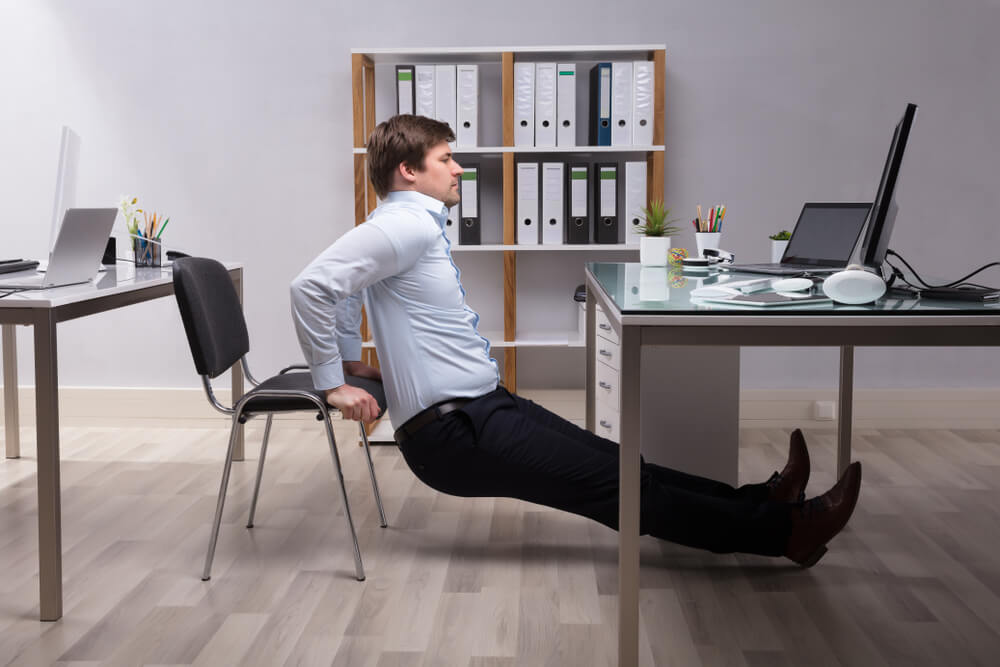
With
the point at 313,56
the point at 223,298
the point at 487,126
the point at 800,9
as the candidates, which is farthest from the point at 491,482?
the point at 800,9

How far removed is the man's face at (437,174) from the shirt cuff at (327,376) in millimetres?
482

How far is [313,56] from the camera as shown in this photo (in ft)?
12.8

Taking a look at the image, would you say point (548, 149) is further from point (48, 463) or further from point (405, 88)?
point (48, 463)

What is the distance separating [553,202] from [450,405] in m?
1.65

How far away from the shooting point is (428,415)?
2.20 meters

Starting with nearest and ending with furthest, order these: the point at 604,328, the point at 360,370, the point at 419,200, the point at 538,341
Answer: the point at 419,200 < the point at 360,370 < the point at 604,328 < the point at 538,341

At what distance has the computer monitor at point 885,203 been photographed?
192 centimetres

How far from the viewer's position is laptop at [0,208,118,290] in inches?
89.4

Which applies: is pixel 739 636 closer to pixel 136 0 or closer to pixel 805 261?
pixel 805 261

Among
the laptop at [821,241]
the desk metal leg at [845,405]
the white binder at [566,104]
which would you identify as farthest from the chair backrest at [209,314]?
the desk metal leg at [845,405]

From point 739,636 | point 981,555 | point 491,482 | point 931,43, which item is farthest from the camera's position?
point 931,43

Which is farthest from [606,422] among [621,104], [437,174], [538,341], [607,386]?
[621,104]

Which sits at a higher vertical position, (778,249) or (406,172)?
(406,172)

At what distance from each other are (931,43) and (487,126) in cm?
183
